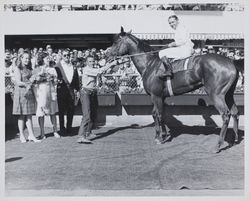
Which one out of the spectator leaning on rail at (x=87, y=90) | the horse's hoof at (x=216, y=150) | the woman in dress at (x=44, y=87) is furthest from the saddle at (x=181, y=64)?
the woman in dress at (x=44, y=87)

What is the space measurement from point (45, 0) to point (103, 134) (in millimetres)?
2314

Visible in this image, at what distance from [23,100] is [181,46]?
220cm

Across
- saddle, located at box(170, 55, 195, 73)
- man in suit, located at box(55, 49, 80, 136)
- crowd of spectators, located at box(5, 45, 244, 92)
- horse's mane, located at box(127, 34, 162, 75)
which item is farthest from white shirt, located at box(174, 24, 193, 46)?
man in suit, located at box(55, 49, 80, 136)

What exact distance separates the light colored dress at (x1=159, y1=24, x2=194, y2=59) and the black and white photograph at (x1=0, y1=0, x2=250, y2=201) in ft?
0.04

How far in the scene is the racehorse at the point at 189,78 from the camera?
530 cm

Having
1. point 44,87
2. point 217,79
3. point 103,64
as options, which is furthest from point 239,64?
point 44,87

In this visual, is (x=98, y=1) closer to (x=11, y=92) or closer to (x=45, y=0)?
(x=45, y=0)

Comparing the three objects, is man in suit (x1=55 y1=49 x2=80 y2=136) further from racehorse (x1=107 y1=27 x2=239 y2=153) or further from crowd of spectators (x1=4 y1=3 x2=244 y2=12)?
crowd of spectators (x1=4 y1=3 x2=244 y2=12)

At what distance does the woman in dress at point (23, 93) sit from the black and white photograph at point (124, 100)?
0.01 metres

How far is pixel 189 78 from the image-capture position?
5625 millimetres

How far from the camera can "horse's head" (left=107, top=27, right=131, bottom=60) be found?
19.2ft

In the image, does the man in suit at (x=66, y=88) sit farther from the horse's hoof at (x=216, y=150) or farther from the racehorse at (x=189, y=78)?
the horse's hoof at (x=216, y=150)

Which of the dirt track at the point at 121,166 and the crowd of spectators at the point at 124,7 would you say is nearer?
the dirt track at the point at 121,166

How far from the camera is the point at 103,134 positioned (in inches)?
251
